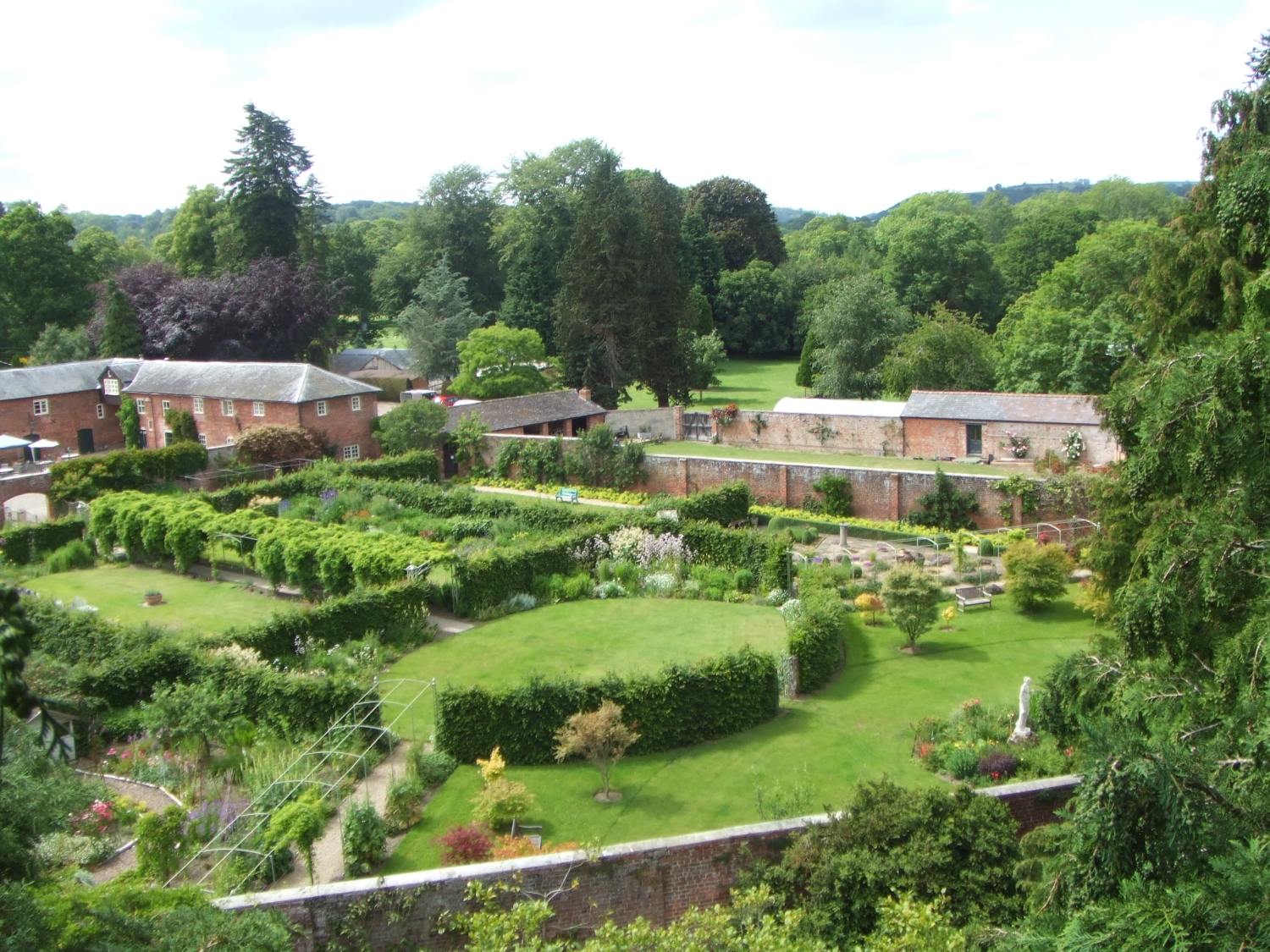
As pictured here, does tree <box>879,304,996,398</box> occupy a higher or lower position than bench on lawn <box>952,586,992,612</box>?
higher

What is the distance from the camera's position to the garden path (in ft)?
44.2

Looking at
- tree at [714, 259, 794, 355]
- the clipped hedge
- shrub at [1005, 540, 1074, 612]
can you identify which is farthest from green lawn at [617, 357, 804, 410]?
the clipped hedge

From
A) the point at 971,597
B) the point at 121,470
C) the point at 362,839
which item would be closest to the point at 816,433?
the point at 971,597

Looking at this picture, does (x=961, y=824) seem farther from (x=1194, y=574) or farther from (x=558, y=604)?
(x=558, y=604)

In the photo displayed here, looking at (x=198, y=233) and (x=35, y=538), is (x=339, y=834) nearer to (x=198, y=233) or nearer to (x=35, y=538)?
(x=35, y=538)

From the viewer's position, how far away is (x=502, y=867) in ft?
38.3

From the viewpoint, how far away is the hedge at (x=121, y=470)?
32.1 m

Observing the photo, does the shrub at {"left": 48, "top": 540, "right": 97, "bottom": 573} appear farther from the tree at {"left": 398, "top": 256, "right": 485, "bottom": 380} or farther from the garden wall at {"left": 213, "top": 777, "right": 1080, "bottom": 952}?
the tree at {"left": 398, "top": 256, "right": 485, "bottom": 380}

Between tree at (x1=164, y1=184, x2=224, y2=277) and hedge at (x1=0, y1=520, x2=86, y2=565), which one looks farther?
tree at (x1=164, y1=184, x2=224, y2=277)

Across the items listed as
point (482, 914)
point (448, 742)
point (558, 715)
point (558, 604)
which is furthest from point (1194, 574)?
point (558, 604)

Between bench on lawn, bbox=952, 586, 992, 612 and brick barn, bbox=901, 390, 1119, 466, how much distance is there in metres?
11.7

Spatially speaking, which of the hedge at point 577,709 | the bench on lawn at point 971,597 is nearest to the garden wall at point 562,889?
the hedge at point 577,709

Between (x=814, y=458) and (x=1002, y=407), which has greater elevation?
(x=1002, y=407)

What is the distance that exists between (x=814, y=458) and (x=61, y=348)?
3739 cm
